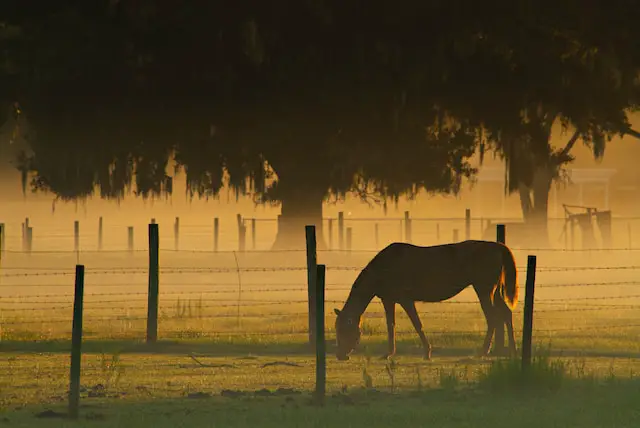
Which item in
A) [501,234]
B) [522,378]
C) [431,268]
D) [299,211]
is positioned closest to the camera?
[522,378]

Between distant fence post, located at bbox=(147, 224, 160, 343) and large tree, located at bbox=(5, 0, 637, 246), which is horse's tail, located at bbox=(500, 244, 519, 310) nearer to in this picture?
distant fence post, located at bbox=(147, 224, 160, 343)

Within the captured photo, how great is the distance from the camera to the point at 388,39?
103ft

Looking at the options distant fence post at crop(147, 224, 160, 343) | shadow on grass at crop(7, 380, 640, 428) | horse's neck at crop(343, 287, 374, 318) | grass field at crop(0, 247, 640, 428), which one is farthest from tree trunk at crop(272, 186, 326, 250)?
shadow on grass at crop(7, 380, 640, 428)

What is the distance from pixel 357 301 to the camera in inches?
810

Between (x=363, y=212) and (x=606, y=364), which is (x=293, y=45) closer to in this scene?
(x=606, y=364)

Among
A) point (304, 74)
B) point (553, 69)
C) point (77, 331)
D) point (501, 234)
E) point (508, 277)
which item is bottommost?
point (77, 331)

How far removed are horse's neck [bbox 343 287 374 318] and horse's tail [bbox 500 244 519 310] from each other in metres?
1.93

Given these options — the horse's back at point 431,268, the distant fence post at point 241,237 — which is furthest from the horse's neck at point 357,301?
the distant fence post at point 241,237

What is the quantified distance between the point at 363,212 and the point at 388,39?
358ft

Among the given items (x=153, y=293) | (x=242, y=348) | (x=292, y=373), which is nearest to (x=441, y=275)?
(x=242, y=348)

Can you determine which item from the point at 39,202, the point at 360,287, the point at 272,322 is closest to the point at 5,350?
the point at 360,287

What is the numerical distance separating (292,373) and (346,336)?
1954mm

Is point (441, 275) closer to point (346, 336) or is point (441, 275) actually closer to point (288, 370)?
point (346, 336)

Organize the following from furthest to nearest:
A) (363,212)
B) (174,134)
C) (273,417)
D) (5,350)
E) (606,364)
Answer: (363,212)
(174,134)
(5,350)
(606,364)
(273,417)
